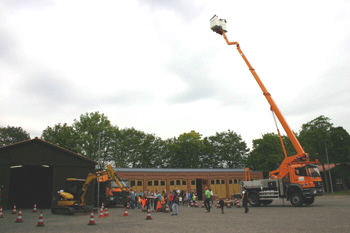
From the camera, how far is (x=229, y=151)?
Result: 7131 centimetres

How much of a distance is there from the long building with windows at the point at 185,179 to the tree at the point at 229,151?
22.5 m

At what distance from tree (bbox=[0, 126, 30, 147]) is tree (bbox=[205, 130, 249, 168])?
156 feet

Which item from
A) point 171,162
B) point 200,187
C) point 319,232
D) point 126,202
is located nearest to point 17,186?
point 126,202

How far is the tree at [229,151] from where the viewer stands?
71.0 m

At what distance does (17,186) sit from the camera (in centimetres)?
2984

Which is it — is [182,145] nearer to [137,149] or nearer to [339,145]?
[137,149]

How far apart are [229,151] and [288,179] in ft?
162

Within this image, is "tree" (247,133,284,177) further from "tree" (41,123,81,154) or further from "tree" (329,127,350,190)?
"tree" (41,123,81,154)

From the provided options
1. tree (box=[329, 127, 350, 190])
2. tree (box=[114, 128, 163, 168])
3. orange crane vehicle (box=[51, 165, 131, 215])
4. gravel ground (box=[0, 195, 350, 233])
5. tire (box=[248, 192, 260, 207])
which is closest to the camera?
gravel ground (box=[0, 195, 350, 233])

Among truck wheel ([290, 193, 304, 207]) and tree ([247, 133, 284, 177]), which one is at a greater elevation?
tree ([247, 133, 284, 177])

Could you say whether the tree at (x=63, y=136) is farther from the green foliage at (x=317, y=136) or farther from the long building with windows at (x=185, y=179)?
the green foliage at (x=317, y=136)

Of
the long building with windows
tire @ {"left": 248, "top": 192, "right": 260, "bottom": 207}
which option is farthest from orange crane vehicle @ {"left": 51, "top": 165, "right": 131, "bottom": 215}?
the long building with windows

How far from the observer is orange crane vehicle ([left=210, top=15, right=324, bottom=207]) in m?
Result: 20.8

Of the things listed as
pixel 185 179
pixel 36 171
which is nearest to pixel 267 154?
pixel 185 179
